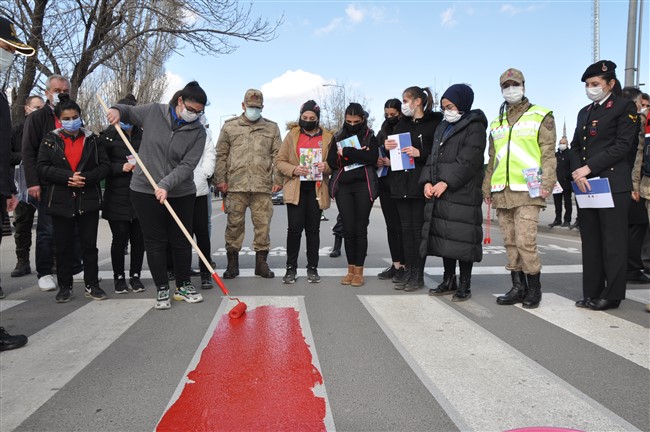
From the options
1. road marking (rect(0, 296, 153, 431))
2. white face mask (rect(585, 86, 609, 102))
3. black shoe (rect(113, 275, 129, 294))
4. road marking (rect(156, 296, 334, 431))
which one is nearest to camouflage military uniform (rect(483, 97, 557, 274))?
white face mask (rect(585, 86, 609, 102))

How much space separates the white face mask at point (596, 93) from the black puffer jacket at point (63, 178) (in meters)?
4.98

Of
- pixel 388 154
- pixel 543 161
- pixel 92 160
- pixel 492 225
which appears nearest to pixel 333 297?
pixel 388 154

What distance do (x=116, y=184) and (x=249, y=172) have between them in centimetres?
155

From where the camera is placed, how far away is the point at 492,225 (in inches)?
617

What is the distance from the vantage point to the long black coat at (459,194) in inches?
201

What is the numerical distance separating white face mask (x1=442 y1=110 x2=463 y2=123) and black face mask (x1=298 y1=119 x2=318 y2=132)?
63.0 inches

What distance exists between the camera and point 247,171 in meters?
6.32

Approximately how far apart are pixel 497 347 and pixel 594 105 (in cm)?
270

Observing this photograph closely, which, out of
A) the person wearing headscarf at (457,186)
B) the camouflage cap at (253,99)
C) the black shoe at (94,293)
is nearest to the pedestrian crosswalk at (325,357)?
the black shoe at (94,293)

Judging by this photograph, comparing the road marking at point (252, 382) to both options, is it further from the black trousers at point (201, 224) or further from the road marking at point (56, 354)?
the black trousers at point (201, 224)

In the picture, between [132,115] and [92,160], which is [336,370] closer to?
[132,115]

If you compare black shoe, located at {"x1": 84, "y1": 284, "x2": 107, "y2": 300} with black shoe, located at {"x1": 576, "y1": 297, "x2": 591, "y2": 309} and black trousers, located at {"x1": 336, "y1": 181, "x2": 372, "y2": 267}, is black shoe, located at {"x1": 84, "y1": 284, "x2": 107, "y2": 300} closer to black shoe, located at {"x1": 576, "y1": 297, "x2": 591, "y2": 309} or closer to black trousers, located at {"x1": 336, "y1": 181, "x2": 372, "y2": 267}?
black trousers, located at {"x1": 336, "y1": 181, "x2": 372, "y2": 267}

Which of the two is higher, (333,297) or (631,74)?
(631,74)

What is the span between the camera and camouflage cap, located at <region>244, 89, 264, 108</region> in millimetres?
6234
